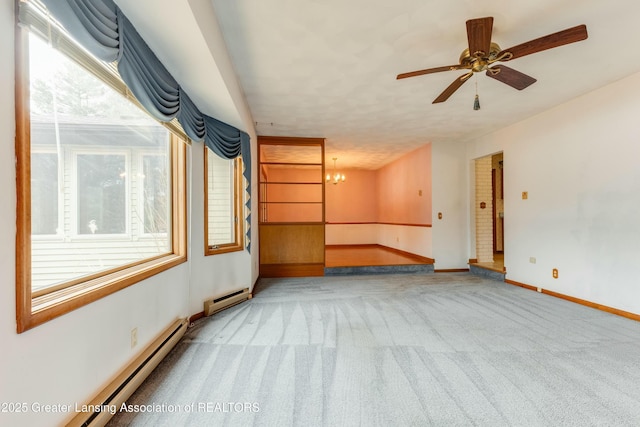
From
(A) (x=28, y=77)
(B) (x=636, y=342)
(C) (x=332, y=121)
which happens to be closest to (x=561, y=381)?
(B) (x=636, y=342)

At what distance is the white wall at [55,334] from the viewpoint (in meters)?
0.98

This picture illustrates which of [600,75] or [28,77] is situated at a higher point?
[600,75]

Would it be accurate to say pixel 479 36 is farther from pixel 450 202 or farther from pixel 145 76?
pixel 450 202

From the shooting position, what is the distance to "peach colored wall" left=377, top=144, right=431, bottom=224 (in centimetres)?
569

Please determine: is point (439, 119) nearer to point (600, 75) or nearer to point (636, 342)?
point (600, 75)

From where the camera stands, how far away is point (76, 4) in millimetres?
1139

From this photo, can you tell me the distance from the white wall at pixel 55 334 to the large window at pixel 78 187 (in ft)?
0.14

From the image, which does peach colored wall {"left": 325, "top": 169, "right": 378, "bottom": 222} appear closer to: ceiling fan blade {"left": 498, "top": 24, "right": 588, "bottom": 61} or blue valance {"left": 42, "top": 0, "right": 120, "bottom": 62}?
ceiling fan blade {"left": 498, "top": 24, "right": 588, "bottom": 61}

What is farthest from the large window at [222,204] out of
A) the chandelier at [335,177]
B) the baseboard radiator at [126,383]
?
the chandelier at [335,177]

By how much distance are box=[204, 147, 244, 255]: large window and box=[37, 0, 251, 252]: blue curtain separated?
0.68 meters

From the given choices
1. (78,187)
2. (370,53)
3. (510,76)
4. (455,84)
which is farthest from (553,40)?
(78,187)

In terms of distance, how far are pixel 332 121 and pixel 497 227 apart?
568cm

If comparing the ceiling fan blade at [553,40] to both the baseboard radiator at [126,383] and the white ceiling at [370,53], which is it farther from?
the baseboard radiator at [126,383]

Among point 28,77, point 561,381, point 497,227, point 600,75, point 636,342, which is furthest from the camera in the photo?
point 497,227
